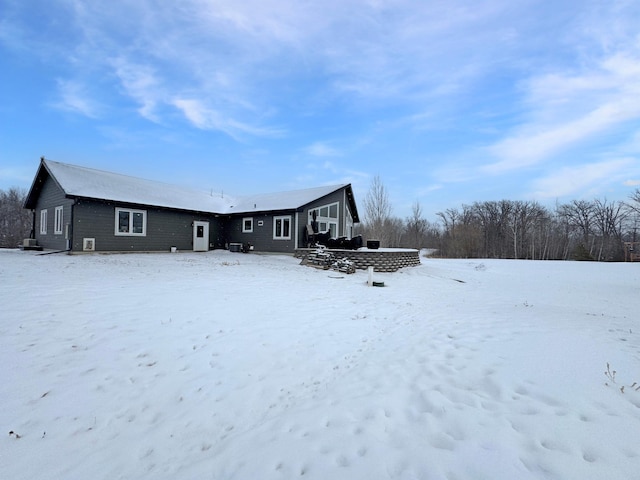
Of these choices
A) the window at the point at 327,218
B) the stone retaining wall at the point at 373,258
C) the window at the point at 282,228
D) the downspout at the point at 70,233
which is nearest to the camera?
the stone retaining wall at the point at 373,258

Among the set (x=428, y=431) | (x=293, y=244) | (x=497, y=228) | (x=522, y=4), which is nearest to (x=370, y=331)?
(x=428, y=431)

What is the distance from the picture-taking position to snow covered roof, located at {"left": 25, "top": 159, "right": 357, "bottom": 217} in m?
15.5

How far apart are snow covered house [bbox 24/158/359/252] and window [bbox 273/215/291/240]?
0.06 metres

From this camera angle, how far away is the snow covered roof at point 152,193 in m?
15.5

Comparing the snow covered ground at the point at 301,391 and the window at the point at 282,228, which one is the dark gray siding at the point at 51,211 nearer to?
the window at the point at 282,228

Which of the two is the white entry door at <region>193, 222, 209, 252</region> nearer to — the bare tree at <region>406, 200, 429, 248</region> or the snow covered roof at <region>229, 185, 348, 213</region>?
the snow covered roof at <region>229, 185, 348, 213</region>

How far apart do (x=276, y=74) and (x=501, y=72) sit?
1081 centimetres

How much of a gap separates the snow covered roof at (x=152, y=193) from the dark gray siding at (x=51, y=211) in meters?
0.70

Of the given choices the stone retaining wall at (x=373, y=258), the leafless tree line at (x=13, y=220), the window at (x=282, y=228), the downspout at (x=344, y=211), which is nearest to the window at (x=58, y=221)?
the window at (x=282, y=228)

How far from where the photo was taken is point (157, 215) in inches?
692

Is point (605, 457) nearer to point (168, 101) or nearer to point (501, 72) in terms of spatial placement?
point (501, 72)

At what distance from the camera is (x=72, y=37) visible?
1129cm

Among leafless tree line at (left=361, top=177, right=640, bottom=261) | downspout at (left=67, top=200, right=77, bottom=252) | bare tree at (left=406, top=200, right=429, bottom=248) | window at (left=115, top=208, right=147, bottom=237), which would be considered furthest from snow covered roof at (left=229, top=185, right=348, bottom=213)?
bare tree at (left=406, top=200, right=429, bottom=248)

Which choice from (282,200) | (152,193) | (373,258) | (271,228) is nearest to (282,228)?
(271,228)
